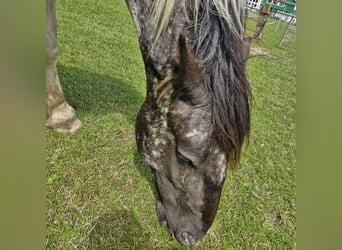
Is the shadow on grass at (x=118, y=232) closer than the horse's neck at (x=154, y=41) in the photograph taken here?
No

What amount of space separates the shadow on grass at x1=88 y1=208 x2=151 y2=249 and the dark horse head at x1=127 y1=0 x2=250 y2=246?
0.24 metres

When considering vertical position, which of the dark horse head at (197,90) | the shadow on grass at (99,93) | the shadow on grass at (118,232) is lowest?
the shadow on grass at (118,232)

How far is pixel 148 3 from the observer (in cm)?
53

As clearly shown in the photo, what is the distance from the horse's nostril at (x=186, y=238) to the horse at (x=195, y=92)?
0.06 metres

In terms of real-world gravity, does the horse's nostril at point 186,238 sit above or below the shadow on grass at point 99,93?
below

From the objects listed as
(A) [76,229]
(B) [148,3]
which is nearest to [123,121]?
(A) [76,229]

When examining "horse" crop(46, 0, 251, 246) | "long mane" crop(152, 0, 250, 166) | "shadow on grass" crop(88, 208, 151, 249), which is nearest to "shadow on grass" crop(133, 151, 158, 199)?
"shadow on grass" crop(88, 208, 151, 249)

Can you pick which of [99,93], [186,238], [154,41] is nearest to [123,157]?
[99,93]

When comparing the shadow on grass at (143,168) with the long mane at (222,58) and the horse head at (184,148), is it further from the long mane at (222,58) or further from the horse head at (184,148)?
the long mane at (222,58)

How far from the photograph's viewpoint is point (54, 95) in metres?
0.80

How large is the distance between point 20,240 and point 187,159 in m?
0.29

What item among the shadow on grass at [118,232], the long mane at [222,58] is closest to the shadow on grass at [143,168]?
the shadow on grass at [118,232]

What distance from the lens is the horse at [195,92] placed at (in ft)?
1.52

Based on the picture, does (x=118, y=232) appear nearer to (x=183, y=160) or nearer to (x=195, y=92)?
(x=183, y=160)
